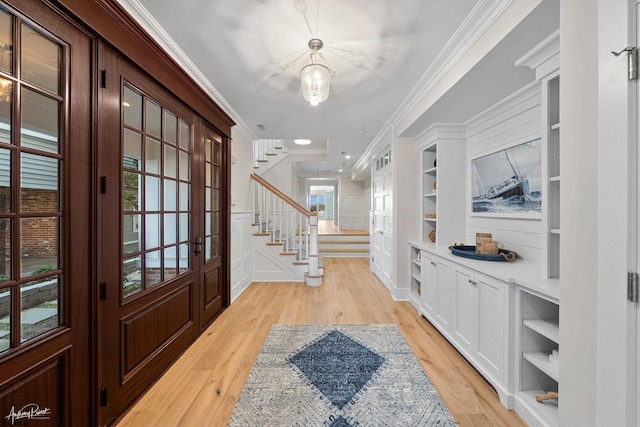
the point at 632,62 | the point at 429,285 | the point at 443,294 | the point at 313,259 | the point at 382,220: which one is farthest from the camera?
the point at 382,220

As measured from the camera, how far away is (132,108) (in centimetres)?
181

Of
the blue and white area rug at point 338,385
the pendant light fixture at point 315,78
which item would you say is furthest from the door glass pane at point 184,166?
the blue and white area rug at point 338,385

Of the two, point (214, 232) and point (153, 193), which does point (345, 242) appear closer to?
point (214, 232)

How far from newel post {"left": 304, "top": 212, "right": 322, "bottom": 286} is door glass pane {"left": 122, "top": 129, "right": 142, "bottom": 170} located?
114 inches

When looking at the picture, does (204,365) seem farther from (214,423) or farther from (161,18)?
(161,18)

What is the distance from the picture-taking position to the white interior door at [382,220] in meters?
4.28

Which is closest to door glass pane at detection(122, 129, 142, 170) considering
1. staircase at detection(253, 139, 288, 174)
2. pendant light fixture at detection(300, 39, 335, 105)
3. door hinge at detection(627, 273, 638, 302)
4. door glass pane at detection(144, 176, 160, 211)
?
door glass pane at detection(144, 176, 160, 211)

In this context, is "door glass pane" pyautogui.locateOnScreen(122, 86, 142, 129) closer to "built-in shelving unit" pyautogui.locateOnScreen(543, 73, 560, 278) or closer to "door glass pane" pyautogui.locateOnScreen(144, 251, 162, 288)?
"door glass pane" pyautogui.locateOnScreen(144, 251, 162, 288)

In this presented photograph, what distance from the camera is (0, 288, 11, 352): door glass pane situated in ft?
3.55

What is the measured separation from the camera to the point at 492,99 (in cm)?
240

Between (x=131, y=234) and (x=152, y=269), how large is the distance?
1.13 ft

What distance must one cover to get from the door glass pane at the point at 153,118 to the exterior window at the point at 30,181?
670 mm

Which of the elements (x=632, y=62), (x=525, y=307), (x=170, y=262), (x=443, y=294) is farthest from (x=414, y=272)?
(x=632, y=62)

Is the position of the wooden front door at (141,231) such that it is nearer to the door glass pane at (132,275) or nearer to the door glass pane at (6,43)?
the door glass pane at (132,275)
